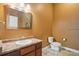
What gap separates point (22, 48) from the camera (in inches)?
68.4

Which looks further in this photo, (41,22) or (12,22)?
(41,22)

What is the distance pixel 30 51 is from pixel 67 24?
63 cm

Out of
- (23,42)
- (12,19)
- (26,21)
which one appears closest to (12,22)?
(12,19)

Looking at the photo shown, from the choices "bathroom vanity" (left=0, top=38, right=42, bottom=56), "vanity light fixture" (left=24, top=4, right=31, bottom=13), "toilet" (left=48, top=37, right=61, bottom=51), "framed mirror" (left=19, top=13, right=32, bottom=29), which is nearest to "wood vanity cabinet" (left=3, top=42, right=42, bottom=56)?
"bathroom vanity" (left=0, top=38, right=42, bottom=56)

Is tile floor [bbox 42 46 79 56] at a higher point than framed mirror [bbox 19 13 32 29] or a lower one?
lower

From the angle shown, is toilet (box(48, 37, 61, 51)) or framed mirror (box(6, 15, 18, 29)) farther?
toilet (box(48, 37, 61, 51))

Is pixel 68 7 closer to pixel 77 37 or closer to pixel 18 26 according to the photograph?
pixel 77 37

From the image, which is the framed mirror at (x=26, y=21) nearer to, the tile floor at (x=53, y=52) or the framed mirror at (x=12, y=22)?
the framed mirror at (x=12, y=22)

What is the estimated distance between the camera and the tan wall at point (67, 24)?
5.88 feet

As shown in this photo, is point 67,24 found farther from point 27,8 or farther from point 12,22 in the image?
point 12,22

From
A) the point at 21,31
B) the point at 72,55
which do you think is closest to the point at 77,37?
the point at 72,55

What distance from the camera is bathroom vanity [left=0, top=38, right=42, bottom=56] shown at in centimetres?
167

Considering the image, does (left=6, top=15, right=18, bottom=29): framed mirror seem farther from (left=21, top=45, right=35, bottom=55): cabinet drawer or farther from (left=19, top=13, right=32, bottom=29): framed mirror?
(left=21, top=45, right=35, bottom=55): cabinet drawer

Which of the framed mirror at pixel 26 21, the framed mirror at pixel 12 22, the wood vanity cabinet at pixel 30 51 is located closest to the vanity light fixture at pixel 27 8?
the framed mirror at pixel 26 21
